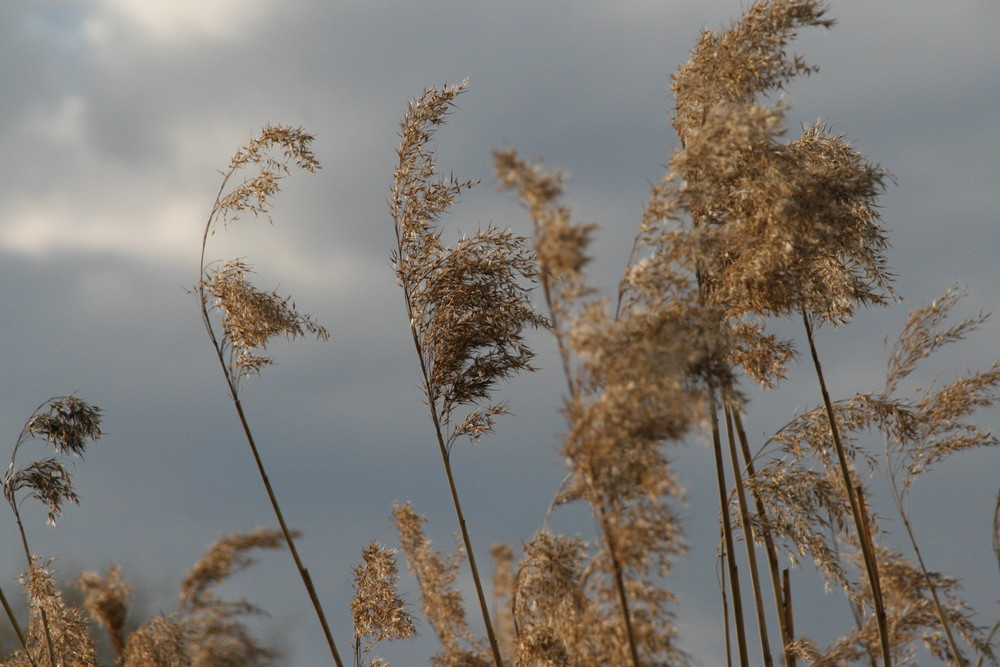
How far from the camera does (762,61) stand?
5.28 meters

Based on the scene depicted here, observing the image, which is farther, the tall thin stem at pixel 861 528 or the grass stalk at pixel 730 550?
the tall thin stem at pixel 861 528

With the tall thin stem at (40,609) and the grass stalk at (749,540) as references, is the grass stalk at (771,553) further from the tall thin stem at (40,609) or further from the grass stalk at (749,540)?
the tall thin stem at (40,609)

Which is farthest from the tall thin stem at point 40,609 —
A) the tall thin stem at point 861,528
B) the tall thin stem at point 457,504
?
the tall thin stem at point 861,528

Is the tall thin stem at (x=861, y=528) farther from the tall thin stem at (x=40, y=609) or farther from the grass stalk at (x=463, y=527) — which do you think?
the tall thin stem at (x=40, y=609)

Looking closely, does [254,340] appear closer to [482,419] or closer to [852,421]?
[482,419]

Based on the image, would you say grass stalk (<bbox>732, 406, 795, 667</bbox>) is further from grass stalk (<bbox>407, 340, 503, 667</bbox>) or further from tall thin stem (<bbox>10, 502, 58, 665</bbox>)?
tall thin stem (<bbox>10, 502, 58, 665</bbox>)

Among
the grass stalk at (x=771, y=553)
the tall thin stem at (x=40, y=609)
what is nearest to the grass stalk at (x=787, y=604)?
the grass stalk at (x=771, y=553)

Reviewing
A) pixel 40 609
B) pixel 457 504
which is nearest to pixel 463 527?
pixel 457 504

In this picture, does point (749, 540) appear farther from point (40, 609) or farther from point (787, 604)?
point (40, 609)

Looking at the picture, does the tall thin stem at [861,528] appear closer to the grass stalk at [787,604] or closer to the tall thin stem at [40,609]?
the grass stalk at [787,604]

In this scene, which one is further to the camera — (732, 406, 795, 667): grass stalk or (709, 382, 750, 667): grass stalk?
(732, 406, 795, 667): grass stalk

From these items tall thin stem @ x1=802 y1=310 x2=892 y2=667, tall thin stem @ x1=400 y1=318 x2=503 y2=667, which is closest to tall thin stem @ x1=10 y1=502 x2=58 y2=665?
tall thin stem @ x1=400 y1=318 x2=503 y2=667

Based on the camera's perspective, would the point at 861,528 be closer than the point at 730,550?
No

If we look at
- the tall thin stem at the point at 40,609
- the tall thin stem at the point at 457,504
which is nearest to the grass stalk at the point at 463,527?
the tall thin stem at the point at 457,504
